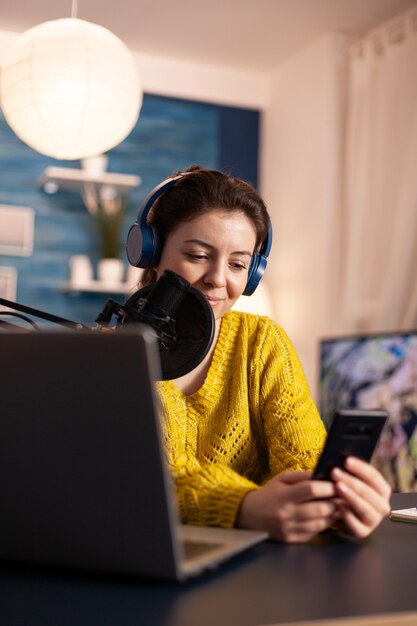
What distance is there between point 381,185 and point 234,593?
3637 mm

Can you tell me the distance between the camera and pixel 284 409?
4.50ft

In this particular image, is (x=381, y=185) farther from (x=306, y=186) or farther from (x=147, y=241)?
(x=147, y=241)

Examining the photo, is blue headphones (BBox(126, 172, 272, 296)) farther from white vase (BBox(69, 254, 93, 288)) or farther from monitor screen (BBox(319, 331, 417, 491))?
white vase (BBox(69, 254, 93, 288))

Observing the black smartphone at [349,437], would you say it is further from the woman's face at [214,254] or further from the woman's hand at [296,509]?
the woman's face at [214,254]

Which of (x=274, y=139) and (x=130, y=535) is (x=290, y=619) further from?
(x=274, y=139)

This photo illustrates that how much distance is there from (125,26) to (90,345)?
3.98m

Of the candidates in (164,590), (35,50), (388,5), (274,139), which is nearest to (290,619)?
(164,590)

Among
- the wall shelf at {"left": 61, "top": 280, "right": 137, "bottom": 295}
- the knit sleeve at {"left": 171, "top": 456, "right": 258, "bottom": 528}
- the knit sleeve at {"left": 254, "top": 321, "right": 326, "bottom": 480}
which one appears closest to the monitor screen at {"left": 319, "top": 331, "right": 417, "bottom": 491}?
the wall shelf at {"left": 61, "top": 280, "right": 137, "bottom": 295}

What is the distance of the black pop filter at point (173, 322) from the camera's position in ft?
3.49

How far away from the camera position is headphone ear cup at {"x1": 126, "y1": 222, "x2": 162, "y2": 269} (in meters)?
1.46

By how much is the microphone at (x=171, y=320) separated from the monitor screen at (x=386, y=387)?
7.84ft

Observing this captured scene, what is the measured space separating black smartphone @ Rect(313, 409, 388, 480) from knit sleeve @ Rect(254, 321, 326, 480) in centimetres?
34

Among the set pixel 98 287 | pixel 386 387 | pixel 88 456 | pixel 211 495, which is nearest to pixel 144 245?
pixel 211 495

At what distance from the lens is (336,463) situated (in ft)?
2.96
